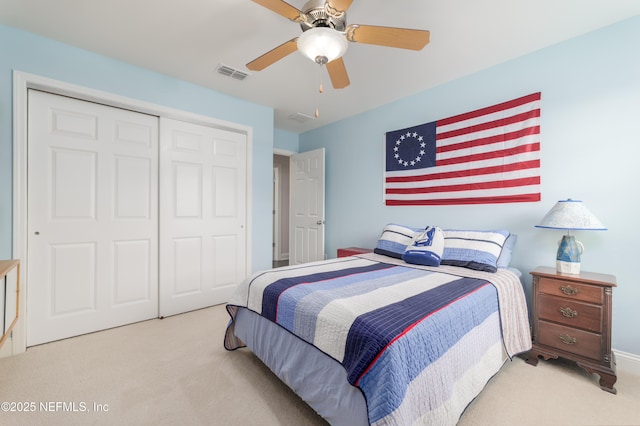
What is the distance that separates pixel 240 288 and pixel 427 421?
1426 millimetres

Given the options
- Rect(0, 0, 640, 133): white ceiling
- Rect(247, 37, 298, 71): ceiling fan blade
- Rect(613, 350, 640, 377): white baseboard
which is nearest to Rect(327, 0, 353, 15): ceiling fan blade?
Rect(247, 37, 298, 71): ceiling fan blade

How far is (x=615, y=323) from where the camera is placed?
200 centimetres

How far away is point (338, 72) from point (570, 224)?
199cm

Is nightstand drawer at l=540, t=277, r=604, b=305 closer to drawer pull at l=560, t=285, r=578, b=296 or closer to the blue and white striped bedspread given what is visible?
drawer pull at l=560, t=285, r=578, b=296

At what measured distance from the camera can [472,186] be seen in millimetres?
2732

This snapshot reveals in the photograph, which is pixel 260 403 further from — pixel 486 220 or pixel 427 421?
pixel 486 220

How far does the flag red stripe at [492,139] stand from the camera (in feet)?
7.74

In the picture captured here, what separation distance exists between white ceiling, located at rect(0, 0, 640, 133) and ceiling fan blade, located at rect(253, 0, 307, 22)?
37 centimetres

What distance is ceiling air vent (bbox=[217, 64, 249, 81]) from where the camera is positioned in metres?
2.64

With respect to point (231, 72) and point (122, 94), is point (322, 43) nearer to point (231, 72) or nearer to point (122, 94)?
point (231, 72)

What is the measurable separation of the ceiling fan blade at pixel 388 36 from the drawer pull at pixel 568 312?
6.75 feet

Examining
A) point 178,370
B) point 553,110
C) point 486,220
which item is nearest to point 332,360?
point 178,370

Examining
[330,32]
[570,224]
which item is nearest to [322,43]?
[330,32]

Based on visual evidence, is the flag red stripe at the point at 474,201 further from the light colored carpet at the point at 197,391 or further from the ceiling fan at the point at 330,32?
the ceiling fan at the point at 330,32
